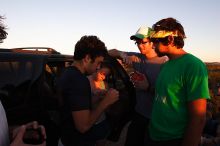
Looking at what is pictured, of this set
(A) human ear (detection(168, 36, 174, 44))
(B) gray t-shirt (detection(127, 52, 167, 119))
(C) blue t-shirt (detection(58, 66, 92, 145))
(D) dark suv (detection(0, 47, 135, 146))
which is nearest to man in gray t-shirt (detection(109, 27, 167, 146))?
(B) gray t-shirt (detection(127, 52, 167, 119))

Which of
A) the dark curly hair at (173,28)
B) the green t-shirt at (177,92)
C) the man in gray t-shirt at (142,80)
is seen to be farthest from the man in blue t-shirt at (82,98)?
the man in gray t-shirt at (142,80)

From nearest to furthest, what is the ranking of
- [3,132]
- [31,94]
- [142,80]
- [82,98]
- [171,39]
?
[3,132] → [82,98] → [171,39] → [31,94] → [142,80]

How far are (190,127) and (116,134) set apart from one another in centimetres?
138

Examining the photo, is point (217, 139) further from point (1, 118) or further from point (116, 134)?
point (1, 118)

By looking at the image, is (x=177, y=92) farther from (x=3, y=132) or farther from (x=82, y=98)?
(x=3, y=132)

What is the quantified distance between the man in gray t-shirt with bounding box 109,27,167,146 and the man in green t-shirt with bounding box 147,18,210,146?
70 cm

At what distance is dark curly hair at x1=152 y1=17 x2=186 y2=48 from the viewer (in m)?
3.33

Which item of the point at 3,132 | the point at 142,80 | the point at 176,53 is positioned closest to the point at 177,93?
the point at 176,53

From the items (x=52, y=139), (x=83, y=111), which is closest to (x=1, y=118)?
(x=83, y=111)

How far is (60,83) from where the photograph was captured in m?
3.31

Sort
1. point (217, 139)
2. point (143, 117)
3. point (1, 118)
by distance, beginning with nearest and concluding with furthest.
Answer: point (1, 118) → point (143, 117) → point (217, 139)

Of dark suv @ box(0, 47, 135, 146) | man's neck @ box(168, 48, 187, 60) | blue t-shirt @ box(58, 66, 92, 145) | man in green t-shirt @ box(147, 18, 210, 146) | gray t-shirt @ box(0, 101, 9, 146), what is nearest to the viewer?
gray t-shirt @ box(0, 101, 9, 146)

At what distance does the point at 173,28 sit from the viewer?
3.36 m

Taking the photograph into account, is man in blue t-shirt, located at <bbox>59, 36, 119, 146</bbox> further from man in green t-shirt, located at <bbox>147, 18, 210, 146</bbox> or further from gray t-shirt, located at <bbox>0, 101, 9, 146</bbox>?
gray t-shirt, located at <bbox>0, 101, 9, 146</bbox>
